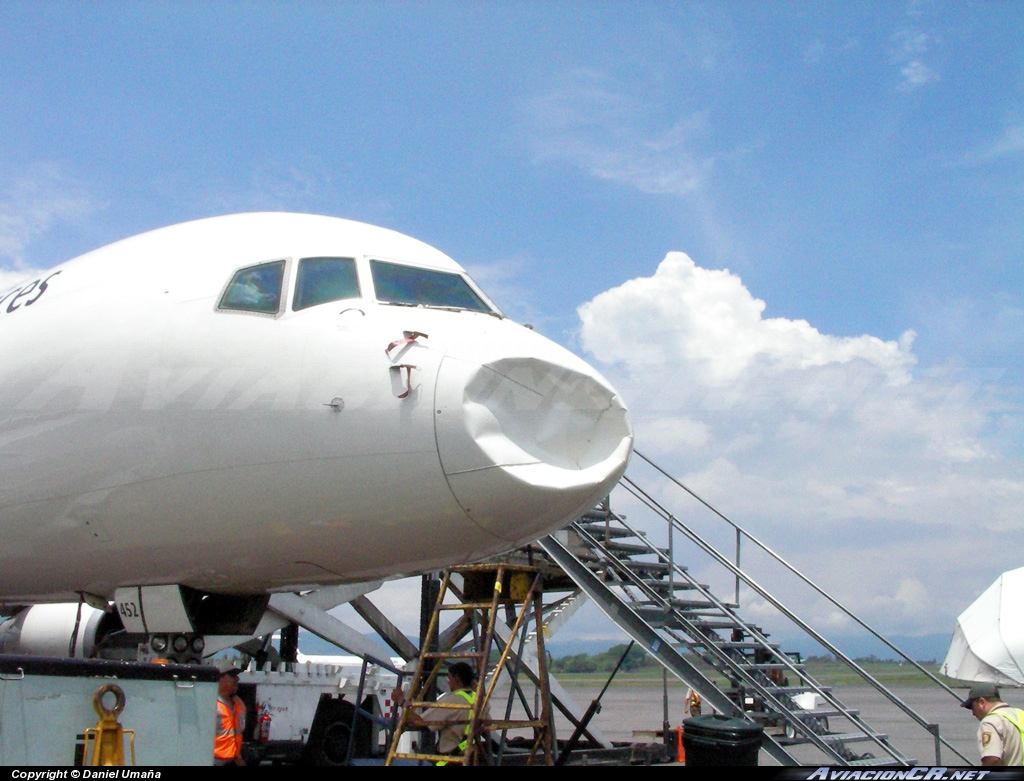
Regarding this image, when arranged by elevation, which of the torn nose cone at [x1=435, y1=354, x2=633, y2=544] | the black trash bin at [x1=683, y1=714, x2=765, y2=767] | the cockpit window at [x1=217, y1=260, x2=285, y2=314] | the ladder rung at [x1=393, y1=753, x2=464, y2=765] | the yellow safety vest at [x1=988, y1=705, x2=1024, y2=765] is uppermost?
the cockpit window at [x1=217, y1=260, x2=285, y2=314]

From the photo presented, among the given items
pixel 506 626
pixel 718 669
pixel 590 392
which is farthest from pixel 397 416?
pixel 506 626

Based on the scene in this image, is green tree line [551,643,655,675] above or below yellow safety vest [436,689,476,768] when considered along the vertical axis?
above

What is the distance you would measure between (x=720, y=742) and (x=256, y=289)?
4.96m

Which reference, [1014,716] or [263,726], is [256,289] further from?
[263,726]

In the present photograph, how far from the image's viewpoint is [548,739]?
1123cm

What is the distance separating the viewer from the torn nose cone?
5.87m

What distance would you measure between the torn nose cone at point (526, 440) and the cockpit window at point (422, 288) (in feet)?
3.30

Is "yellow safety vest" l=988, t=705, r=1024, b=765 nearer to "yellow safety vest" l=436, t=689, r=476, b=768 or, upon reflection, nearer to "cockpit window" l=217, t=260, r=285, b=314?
"yellow safety vest" l=436, t=689, r=476, b=768

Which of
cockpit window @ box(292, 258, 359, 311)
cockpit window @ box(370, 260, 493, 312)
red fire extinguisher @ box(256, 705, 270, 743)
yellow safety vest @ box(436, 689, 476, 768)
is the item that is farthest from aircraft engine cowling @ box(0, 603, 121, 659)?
cockpit window @ box(370, 260, 493, 312)

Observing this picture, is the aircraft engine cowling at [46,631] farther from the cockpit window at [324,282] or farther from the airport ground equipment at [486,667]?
the cockpit window at [324,282]

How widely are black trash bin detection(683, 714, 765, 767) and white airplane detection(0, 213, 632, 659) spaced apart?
289 cm

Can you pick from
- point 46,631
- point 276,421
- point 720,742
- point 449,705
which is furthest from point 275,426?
point 46,631

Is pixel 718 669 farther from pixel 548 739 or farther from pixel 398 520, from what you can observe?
pixel 398 520

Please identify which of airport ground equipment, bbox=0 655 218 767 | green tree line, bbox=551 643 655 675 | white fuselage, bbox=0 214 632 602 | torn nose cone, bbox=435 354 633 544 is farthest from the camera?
green tree line, bbox=551 643 655 675
